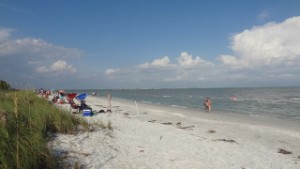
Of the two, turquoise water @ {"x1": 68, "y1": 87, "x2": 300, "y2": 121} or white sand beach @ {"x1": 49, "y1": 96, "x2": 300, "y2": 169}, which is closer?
white sand beach @ {"x1": 49, "y1": 96, "x2": 300, "y2": 169}

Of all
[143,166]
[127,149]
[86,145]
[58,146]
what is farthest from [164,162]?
[58,146]

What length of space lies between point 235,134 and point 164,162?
7241mm

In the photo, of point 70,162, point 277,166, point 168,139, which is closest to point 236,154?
point 277,166

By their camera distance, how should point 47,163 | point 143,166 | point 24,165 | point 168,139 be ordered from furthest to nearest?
point 168,139 < point 143,166 < point 47,163 < point 24,165

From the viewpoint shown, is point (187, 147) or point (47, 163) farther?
point (187, 147)

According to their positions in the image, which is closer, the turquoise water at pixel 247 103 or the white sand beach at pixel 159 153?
the white sand beach at pixel 159 153

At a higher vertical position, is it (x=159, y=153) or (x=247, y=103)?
(x=159, y=153)

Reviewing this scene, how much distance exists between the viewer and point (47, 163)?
4.98 metres

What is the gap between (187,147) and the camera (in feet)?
28.2

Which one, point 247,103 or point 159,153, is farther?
point 247,103

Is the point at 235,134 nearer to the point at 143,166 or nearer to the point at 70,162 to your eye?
the point at 143,166

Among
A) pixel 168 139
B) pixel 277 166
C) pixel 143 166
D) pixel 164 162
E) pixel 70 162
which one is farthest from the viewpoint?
pixel 168 139

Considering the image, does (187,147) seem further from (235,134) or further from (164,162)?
(235,134)

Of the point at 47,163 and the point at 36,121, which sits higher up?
the point at 36,121
